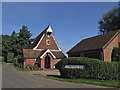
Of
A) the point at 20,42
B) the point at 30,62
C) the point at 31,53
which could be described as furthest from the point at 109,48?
the point at 20,42

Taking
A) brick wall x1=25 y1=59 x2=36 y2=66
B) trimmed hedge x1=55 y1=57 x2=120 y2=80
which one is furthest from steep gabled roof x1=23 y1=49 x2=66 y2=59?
trimmed hedge x1=55 y1=57 x2=120 y2=80

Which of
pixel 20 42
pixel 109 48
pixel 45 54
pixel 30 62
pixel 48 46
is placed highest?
pixel 20 42

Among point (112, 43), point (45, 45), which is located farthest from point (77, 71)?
point (45, 45)

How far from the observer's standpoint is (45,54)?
32656 mm

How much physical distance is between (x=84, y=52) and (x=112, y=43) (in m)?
5.54

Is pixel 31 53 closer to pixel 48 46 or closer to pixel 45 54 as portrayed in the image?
pixel 45 54

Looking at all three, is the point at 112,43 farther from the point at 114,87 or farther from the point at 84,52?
the point at 114,87

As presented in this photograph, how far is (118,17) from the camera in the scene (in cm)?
4197

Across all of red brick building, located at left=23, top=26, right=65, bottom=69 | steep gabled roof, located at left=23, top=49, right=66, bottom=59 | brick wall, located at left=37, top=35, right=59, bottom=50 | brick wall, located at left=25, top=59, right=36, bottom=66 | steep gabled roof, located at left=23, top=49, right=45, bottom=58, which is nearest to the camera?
red brick building, located at left=23, top=26, right=65, bottom=69

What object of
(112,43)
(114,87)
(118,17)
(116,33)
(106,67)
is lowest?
(114,87)

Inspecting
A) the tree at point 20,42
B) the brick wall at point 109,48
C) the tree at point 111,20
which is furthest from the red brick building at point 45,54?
the tree at point 20,42

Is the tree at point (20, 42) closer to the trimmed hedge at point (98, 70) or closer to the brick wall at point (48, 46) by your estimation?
the brick wall at point (48, 46)

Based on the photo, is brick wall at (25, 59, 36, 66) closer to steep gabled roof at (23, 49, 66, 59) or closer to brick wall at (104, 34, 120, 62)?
steep gabled roof at (23, 49, 66, 59)

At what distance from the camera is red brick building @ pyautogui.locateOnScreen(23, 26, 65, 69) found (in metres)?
32.8
